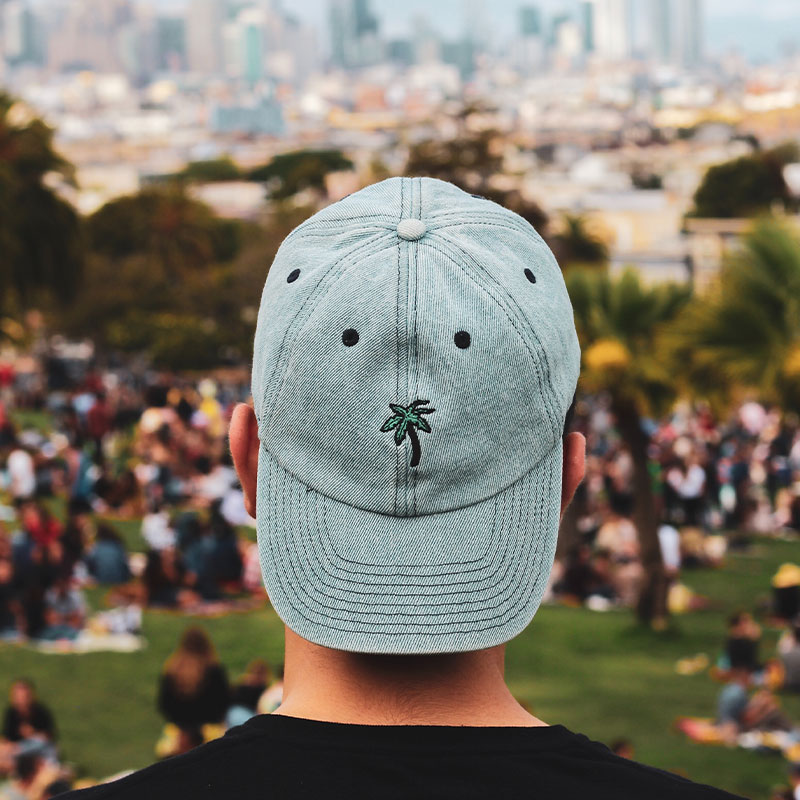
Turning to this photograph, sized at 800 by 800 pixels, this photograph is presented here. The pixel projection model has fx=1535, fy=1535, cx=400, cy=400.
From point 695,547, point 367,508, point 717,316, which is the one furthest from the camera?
point 695,547

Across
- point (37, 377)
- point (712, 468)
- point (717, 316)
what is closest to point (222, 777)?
point (717, 316)

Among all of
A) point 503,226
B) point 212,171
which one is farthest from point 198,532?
point 212,171

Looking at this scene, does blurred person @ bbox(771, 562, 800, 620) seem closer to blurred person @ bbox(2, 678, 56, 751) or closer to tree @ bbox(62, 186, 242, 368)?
blurred person @ bbox(2, 678, 56, 751)

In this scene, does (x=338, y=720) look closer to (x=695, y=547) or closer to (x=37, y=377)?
(x=695, y=547)

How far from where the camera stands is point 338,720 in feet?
4.89

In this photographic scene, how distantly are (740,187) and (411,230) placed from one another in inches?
3945

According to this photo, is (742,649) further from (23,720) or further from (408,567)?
(408,567)

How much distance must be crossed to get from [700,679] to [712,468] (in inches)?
279

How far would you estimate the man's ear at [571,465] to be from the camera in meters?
1.67

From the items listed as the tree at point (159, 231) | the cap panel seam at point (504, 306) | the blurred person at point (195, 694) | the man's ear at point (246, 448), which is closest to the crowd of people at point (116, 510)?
the blurred person at point (195, 694)

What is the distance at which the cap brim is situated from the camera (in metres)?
1.52

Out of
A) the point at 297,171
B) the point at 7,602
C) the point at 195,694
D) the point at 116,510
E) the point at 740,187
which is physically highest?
the point at 195,694

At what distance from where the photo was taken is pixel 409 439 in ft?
5.01

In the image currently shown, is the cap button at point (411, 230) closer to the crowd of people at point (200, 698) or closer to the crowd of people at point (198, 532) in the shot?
the crowd of people at point (198, 532)
